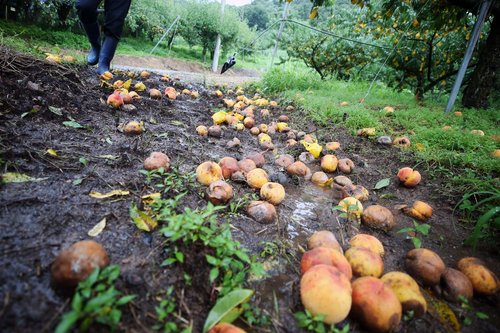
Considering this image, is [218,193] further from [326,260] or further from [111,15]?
[111,15]

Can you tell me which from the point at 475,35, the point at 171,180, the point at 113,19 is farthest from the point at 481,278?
the point at 113,19

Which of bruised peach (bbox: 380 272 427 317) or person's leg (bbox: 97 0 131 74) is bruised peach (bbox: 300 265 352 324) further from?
person's leg (bbox: 97 0 131 74)

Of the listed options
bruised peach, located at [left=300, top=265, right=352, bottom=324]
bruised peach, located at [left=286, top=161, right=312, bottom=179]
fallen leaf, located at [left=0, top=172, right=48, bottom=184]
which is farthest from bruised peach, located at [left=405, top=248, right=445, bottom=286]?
fallen leaf, located at [left=0, top=172, right=48, bottom=184]

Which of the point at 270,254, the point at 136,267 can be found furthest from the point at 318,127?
the point at 136,267

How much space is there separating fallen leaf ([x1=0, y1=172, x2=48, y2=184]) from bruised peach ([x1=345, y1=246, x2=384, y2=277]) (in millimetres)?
2011

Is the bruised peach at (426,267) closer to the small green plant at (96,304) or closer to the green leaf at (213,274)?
the green leaf at (213,274)

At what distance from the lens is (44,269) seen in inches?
45.1

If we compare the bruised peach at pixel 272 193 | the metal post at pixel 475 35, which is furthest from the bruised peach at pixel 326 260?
the metal post at pixel 475 35

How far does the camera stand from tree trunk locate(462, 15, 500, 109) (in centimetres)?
478

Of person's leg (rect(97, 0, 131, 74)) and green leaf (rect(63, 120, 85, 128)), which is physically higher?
person's leg (rect(97, 0, 131, 74))

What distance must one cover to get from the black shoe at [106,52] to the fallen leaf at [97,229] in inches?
145

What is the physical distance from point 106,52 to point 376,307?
4851 mm

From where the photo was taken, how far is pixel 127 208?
1663mm

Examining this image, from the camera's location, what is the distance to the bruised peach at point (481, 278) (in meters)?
1.49
